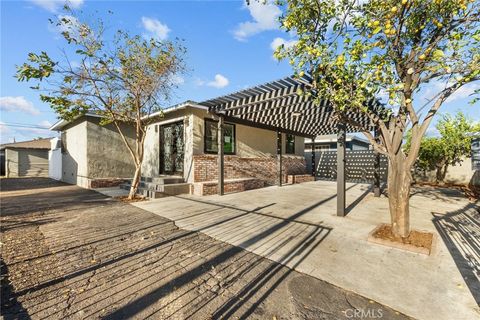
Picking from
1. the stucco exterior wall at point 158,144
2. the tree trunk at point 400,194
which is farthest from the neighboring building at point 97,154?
the tree trunk at point 400,194

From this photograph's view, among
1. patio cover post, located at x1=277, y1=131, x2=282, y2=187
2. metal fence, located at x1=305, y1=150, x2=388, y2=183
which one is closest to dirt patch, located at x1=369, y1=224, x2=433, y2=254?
patio cover post, located at x1=277, y1=131, x2=282, y2=187

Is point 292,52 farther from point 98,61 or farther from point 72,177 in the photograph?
point 72,177

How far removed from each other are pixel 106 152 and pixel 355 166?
48.0ft

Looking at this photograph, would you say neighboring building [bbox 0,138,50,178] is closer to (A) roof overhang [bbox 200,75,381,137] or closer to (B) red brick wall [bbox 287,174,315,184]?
(A) roof overhang [bbox 200,75,381,137]

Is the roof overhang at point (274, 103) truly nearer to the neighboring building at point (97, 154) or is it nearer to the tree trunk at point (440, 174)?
the tree trunk at point (440, 174)

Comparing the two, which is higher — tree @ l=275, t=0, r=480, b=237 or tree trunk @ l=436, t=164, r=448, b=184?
tree @ l=275, t=0, r=480, b=237

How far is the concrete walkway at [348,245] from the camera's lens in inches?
93.5

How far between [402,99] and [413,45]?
1191 millimetres

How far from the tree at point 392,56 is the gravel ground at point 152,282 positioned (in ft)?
8.55

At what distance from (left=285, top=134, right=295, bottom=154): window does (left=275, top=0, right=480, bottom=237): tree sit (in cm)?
937

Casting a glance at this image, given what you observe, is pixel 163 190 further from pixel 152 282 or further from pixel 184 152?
pixel 152 282

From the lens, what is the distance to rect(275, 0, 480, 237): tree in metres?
3.29

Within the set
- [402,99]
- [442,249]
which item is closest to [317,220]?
[442,249]

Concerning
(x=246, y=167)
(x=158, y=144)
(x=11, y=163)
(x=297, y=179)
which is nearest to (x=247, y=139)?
(x=246, y=167)
